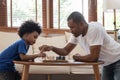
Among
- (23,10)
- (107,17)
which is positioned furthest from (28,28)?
(107,17)

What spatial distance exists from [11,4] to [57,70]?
5.44ft

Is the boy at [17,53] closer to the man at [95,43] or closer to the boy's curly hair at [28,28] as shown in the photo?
the boy's curly hair at [28,28]

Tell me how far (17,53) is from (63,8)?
2.52m

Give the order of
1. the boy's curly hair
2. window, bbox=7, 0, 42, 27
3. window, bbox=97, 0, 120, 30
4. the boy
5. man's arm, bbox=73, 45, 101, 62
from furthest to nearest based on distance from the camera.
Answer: window, bbox=97, 0, 120, 30
window, bbox=7, 0, 42, 27
the boy's curly hair
the boy
man's arm, bbox=73, 45, 101, 62

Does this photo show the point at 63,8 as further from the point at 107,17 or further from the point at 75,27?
the point at 75,27

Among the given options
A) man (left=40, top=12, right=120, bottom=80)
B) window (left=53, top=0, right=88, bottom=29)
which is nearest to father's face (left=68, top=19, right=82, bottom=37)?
man (left=40, top=12, right=120, bottom=80)

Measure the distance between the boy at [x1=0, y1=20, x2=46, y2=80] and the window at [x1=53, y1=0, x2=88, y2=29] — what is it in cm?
229

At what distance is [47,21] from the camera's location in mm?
4699

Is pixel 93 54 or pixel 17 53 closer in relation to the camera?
pixel 93 54

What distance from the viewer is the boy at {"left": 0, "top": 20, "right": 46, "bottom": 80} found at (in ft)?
7.50

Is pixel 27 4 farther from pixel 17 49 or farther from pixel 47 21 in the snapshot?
pixel 17 49

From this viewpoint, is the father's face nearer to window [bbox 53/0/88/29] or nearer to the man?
the man

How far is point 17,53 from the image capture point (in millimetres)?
2354

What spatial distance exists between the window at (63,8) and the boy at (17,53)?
2287mm
